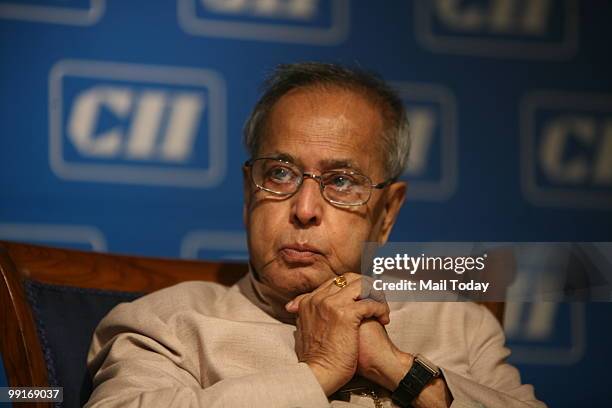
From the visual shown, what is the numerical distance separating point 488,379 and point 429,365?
29 centimetres

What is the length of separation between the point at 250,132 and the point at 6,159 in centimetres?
104

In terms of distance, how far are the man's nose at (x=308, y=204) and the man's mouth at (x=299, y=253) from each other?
0.20 ft

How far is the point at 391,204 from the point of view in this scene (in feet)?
8.74

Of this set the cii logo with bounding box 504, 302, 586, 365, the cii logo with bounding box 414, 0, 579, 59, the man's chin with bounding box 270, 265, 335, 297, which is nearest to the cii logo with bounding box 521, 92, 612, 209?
the cii logo with bounding box 414, 0, 579, 59

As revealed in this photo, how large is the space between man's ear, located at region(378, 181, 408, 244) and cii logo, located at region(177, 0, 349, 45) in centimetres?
110

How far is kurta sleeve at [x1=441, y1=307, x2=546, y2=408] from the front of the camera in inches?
86.9

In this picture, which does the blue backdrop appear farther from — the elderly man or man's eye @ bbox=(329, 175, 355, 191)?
man's eye @ bbox=(329, 175, 355, 191)

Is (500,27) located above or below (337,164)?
above

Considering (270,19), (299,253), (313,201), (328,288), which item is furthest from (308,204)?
(270,19)

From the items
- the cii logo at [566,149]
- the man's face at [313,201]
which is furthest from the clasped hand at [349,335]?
the cii logo at [566,149]

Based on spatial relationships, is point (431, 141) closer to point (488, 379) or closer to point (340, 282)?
point (488, 379)

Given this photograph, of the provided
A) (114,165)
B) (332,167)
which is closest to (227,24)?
(114,165)

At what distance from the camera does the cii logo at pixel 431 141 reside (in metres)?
3.63

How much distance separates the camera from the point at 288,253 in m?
2.35
